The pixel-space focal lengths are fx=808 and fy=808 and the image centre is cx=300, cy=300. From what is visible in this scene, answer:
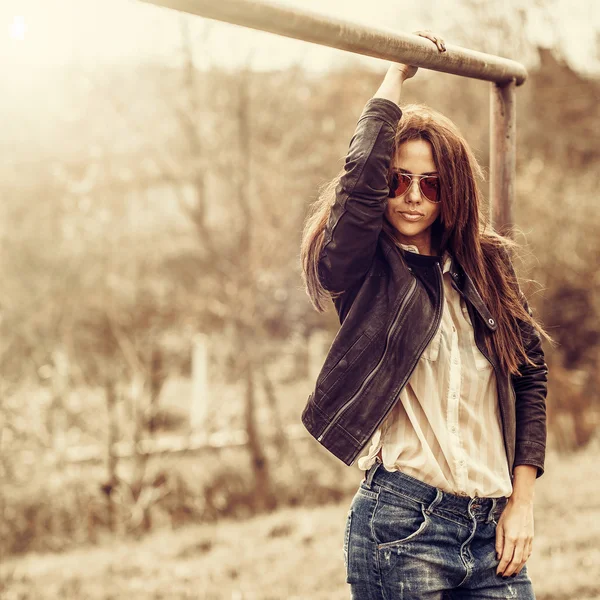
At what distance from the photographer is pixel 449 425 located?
6.61 feet

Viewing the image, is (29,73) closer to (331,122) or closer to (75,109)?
(75,109)

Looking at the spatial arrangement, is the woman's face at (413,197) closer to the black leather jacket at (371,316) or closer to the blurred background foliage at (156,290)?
the black leather jacket at (371,316)

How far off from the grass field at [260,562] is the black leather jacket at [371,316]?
2804 mm


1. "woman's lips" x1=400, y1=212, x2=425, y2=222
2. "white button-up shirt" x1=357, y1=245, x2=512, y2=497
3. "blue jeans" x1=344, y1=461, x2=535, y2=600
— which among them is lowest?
"blue jeans" x1=344, y1=461, x2=535, y2=600

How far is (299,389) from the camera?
947cm

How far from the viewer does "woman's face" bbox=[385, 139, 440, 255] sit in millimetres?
2076

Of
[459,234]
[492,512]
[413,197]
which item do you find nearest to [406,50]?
[413,197]

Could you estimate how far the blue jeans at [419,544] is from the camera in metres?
1.97

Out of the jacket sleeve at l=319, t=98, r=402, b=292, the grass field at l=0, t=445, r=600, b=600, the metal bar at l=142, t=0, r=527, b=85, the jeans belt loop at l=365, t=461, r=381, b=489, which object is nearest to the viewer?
the metal bar at l=142, t=0, r=527, b=85

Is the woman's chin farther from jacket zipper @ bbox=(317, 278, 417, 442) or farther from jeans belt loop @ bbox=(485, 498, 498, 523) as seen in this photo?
jeans belt loop @ bbox=(485, 498, 498, 523)

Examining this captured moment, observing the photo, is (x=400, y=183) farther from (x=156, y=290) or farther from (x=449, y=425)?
(x=156, y=290)

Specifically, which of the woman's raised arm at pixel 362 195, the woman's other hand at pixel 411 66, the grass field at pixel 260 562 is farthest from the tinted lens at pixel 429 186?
the grass field at pixel 260 562

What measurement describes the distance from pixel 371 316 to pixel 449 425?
33 centimetres

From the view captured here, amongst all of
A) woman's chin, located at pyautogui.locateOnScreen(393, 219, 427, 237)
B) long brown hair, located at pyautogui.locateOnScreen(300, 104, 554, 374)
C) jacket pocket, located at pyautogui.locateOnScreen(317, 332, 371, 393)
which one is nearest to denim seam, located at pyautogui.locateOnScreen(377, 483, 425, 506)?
jacket pocket, located at pyautogui.locateOnScreen(317, 332, 371, 393)
